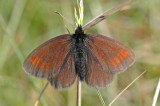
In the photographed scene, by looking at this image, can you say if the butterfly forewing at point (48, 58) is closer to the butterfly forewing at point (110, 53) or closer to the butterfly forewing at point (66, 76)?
the butterfly forewing at point (66, 76)

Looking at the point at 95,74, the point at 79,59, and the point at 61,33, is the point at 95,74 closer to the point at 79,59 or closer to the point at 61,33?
the point at 79,59

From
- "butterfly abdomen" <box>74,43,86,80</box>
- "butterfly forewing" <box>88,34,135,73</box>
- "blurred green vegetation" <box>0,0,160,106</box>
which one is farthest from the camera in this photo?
"blurred green vegetation" <box>0,0,160,106</box>

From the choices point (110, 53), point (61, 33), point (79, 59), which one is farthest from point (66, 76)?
point (61, 33)

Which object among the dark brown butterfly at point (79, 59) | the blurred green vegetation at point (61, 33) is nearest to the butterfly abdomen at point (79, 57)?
the dark brown butterfly at point (79, 59)

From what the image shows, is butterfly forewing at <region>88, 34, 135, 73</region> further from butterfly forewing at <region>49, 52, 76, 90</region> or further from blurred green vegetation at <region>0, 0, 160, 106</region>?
blurred green vegetation at <region>0, 0, 160, 106</region>

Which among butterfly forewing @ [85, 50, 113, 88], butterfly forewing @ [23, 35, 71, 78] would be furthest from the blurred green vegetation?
butterfly forewing @ [23, 35, 71, 78]

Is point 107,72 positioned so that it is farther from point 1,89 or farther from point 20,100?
point 1,89

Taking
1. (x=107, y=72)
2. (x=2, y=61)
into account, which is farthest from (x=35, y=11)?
(x=107, y=72)
